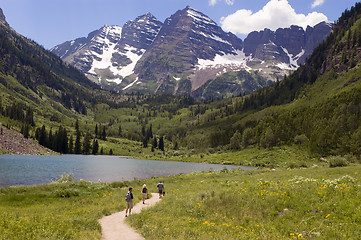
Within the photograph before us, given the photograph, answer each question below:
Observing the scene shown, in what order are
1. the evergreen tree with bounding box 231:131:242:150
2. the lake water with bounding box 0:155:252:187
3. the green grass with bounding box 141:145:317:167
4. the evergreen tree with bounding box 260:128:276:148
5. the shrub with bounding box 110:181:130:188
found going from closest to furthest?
the shrub with bounding box 110:181:130:188
the lake water with bounding box 0:155:252:187
the green grass with bounding box 141:145:317:167
the evergreen tree with bounding box 260:128:276:148
the evergreen tree with bounding box 231:131:242:150

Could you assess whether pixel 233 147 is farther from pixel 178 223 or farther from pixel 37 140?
pixel 178 223

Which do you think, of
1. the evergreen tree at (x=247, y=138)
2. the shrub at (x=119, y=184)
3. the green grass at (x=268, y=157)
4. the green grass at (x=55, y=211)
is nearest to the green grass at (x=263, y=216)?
the green grass at (x=55, y=211)

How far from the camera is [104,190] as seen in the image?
43781mm

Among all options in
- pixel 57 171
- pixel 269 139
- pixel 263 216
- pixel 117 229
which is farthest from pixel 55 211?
pixel 269 139

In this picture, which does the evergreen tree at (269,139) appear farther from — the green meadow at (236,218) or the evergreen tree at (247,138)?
the green meadow at (236,218)

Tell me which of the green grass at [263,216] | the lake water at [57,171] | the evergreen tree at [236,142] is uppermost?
the evergreen tree at [236,142]

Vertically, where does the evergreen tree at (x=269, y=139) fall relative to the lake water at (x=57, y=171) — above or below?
above

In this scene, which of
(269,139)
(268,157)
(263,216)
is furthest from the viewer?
(269,139)

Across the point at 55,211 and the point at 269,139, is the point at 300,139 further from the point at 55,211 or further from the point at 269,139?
the point at 55,211

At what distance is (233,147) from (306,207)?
17468 centimetres

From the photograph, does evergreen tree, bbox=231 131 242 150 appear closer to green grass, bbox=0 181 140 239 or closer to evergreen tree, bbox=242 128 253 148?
evergreen tree, bbox=242 128 253 148

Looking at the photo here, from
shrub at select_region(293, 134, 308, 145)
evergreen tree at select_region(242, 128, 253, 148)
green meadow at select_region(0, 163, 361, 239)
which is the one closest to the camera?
green meadow at select_region(0, 163, 361, 239)

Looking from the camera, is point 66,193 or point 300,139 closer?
point 66,193

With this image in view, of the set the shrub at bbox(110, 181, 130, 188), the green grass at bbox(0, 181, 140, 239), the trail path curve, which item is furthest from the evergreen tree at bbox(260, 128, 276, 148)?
the trail path curve
